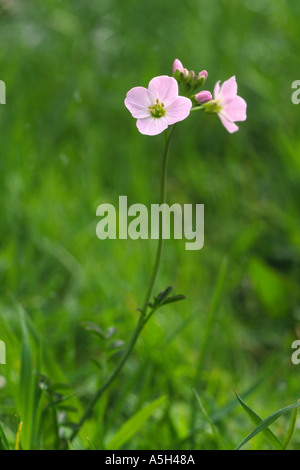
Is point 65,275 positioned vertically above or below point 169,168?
below

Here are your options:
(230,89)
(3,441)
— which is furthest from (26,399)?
(230,89)

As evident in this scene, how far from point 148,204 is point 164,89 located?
1.20 metres

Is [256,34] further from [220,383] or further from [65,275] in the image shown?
[220,383]

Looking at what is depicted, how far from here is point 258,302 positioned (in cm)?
198

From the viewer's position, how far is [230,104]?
104cm

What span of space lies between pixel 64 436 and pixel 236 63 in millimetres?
1942

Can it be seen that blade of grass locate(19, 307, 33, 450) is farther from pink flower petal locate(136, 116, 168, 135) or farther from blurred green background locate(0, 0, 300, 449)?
pink flower petal locate(136, 116, 168, 135)

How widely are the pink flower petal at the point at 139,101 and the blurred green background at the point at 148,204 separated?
47 centimetres

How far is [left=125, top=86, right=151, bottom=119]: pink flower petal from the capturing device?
958mm

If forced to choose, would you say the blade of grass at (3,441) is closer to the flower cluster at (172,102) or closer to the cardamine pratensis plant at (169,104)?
the cardamine pratensis plant at (169,104)

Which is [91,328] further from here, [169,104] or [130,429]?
[169,104]

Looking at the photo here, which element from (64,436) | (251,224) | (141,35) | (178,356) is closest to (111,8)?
(141,35)

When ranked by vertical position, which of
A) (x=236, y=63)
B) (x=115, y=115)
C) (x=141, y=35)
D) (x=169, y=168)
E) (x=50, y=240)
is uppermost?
(x=141, y=35)

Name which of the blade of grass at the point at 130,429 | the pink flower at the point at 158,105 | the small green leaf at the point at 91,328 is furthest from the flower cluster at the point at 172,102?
the blade of grass at the point at 130,429
